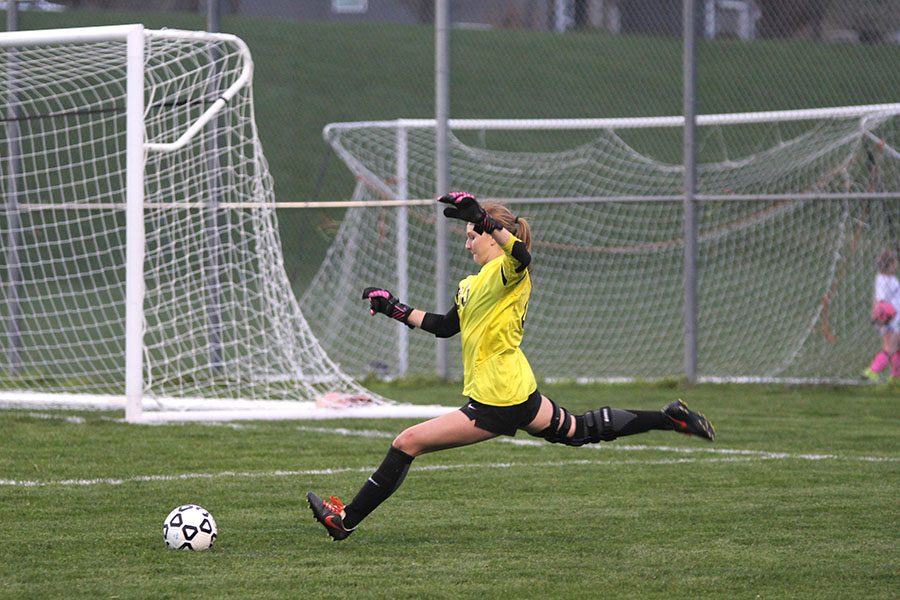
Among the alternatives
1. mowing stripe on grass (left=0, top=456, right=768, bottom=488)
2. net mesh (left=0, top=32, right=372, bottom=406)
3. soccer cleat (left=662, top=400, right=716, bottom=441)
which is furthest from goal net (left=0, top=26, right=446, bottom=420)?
soccer cleat (left=662, top=400, right=716, bottom=441)

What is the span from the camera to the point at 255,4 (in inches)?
808

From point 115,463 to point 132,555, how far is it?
2.65 meters

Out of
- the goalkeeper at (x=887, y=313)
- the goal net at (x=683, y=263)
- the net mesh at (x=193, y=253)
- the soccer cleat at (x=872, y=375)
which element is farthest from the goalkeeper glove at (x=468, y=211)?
the goalkeeper at (x=887, y=313)

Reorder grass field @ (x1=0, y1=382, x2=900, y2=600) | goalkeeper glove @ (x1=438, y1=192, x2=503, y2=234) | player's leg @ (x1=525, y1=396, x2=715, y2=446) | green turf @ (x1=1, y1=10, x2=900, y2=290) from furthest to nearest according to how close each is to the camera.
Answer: green turf @ (x1=1, y1=10, x2=900, y2=290), player's leg @ (x1=525, y1=396, x2=715, y2=446), goalkeeper glove @ (x1=438, y1=192, x2=503, y2=234), grass field @ (x1=0, y1=382, x2=900, y2=600)

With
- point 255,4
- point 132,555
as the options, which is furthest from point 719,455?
point 255,4

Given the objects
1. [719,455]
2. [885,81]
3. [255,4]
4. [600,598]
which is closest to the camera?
[600,598]

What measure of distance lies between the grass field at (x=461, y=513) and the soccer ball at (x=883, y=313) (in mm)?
3531

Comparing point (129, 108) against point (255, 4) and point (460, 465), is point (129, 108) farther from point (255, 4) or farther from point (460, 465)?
point (255, 4)

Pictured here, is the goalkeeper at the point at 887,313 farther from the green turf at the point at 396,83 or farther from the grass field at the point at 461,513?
the green turf at the point at 396,83

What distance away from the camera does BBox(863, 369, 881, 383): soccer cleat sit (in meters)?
13.4

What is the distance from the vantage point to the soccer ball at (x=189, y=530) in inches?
227

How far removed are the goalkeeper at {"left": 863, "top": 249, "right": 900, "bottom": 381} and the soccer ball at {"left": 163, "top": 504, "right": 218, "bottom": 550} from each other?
9400 millimetres

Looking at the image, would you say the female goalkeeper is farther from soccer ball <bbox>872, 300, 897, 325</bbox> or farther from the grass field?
soccer ball <bbox>872, 300, 897, 325</bbox>

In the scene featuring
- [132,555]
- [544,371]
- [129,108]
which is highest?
[129,108]
